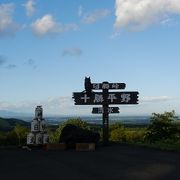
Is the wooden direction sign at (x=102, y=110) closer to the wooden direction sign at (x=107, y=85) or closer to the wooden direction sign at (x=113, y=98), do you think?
the wooden direction sign at (x=113, y=98)

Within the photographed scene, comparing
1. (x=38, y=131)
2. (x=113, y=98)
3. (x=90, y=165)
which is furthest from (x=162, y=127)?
(x=90, y=165)

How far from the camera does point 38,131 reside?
69.8ft

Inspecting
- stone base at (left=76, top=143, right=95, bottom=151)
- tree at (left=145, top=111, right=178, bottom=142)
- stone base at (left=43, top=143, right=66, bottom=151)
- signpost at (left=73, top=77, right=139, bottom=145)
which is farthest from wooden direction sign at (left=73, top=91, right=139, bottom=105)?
tree at (left=145, top=111, right=178, bottom=142)

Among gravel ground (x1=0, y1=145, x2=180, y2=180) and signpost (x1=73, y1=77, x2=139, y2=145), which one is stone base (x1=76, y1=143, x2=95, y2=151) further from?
signpost (x1=73, y1=77, x2=139, y2=145)

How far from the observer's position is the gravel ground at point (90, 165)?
39.5 ft

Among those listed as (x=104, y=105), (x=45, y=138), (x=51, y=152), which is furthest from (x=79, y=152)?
(x=104, y=105)

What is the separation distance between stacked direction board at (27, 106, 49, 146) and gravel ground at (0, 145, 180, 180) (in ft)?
5.36

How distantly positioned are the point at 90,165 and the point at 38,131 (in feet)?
24.6

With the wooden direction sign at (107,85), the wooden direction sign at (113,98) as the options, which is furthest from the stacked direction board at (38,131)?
the wooden direction sign at (107,85)

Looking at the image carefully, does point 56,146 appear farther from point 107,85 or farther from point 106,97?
point 107,85

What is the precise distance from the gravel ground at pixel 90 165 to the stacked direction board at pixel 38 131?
1.63 meters

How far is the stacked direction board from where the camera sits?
68.8ft

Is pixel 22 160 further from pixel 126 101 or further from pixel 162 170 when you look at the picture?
pixel 126 101

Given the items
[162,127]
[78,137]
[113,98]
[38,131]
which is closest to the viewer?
[78,137]
